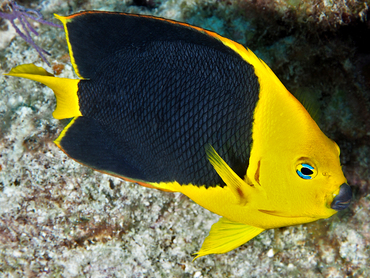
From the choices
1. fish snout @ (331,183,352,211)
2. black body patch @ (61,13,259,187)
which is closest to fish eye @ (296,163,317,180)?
fish snout @ (331,183,352,211)

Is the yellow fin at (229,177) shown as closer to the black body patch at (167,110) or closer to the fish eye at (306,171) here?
the black body patch at (167,110)

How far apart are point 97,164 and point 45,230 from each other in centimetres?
106

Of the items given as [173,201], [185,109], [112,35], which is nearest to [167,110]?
[185,109]

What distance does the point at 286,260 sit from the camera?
213cm

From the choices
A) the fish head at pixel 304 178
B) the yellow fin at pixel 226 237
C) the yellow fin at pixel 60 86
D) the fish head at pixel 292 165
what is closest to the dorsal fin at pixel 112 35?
the yellow fin at pixel 60 86

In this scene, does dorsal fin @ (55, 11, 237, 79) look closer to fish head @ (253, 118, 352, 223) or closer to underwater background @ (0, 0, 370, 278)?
fish head @ (253, 118, 352, 223)

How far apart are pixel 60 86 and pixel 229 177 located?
1.09 m

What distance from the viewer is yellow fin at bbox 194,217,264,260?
1412 millimetres

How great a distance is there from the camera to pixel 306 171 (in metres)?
1.02

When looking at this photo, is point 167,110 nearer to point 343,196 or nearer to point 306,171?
point 306,171

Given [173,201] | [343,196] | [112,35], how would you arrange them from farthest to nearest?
1. [173,201]
2. [112,35]
3. [343,196]

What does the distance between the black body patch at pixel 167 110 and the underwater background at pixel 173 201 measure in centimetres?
72

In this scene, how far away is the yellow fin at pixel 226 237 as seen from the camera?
1.41 metres

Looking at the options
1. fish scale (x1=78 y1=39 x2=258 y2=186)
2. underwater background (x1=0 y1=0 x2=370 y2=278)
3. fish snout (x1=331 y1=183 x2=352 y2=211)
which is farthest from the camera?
underwater background (x1=0 y1=0 x2=370 y2=278)
